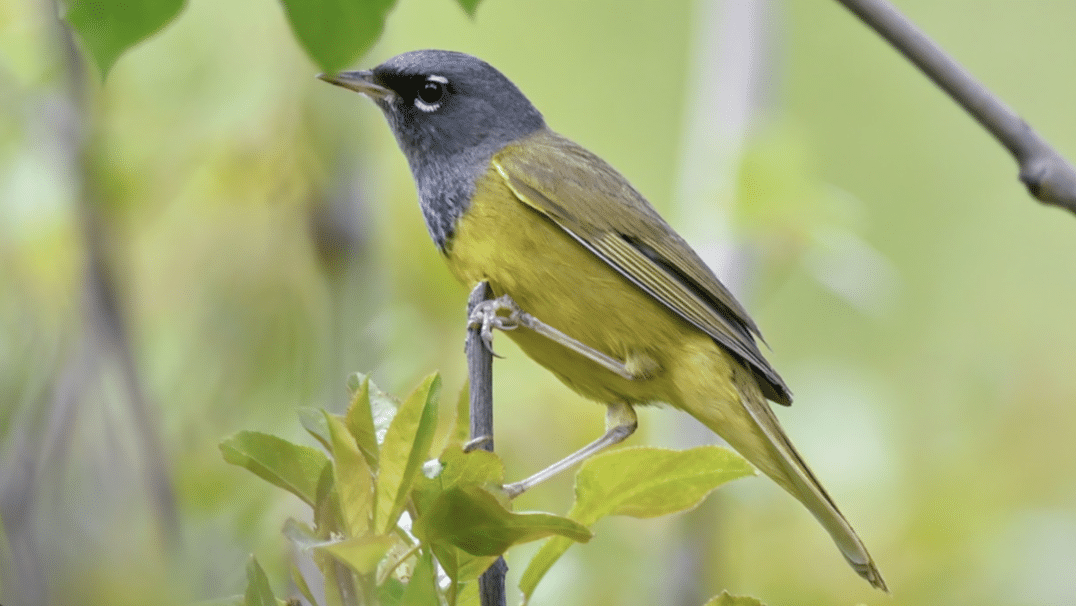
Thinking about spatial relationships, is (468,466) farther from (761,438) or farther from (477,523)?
(761,438)

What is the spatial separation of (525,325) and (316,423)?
1.20 m

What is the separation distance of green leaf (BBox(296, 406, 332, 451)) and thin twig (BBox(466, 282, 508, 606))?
268 mm

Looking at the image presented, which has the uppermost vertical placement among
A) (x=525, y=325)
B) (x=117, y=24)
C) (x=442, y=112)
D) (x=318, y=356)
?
(x=117, y=24)

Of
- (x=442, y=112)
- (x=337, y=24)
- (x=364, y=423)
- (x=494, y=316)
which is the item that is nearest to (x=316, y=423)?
(x=364, y=423)

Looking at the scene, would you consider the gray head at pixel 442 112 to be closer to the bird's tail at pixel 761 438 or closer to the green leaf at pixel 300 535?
the bird's tail at pixel 761 438

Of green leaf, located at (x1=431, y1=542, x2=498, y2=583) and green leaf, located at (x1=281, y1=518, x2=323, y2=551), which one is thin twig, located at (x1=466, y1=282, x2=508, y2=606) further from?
green leaf, located at (x1=281, y1=518, x2=323, y2=551)

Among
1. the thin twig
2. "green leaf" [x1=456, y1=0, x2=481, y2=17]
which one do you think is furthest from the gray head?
"green leaf" [x1=456, y1=0, x2=481, y2=17]

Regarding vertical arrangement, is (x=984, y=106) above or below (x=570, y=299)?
above

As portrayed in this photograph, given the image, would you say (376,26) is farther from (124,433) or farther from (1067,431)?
(1067,431)

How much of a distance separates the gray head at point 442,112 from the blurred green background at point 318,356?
144 millimetres

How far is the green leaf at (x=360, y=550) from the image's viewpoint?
146 centimetres

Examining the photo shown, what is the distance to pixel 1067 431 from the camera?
407 centimetres

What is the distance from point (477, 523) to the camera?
1.57m

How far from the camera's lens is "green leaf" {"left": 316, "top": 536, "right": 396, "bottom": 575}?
1.46 meters
